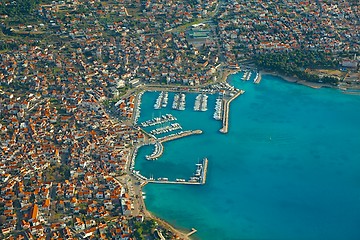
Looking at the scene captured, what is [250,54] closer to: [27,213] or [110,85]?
[110,85]

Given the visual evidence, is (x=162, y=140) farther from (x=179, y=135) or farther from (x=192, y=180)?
(x=192, y=180)

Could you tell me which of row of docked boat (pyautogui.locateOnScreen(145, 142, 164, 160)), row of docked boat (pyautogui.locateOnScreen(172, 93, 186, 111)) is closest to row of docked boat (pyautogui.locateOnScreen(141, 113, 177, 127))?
row of docked boat (pyautogui.locateOnScreen(172, 93, 186, 111))

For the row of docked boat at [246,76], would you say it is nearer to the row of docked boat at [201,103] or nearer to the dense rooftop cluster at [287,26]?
the dense rooftop cluster at [287,26]

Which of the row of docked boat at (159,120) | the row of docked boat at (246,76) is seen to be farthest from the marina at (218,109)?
the row of docked boat at (246,76)

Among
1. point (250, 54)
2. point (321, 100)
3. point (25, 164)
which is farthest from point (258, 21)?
point (25, 164)

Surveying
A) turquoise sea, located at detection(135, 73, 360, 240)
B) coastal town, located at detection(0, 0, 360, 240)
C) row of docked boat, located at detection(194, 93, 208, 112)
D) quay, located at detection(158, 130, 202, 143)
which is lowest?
turquoise sea, located at detection(135, 73, 360, 240)

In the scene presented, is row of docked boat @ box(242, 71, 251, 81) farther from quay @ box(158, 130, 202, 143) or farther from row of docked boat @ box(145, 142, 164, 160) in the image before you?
row of docked boat @ box(145, 142, 164, 160)
